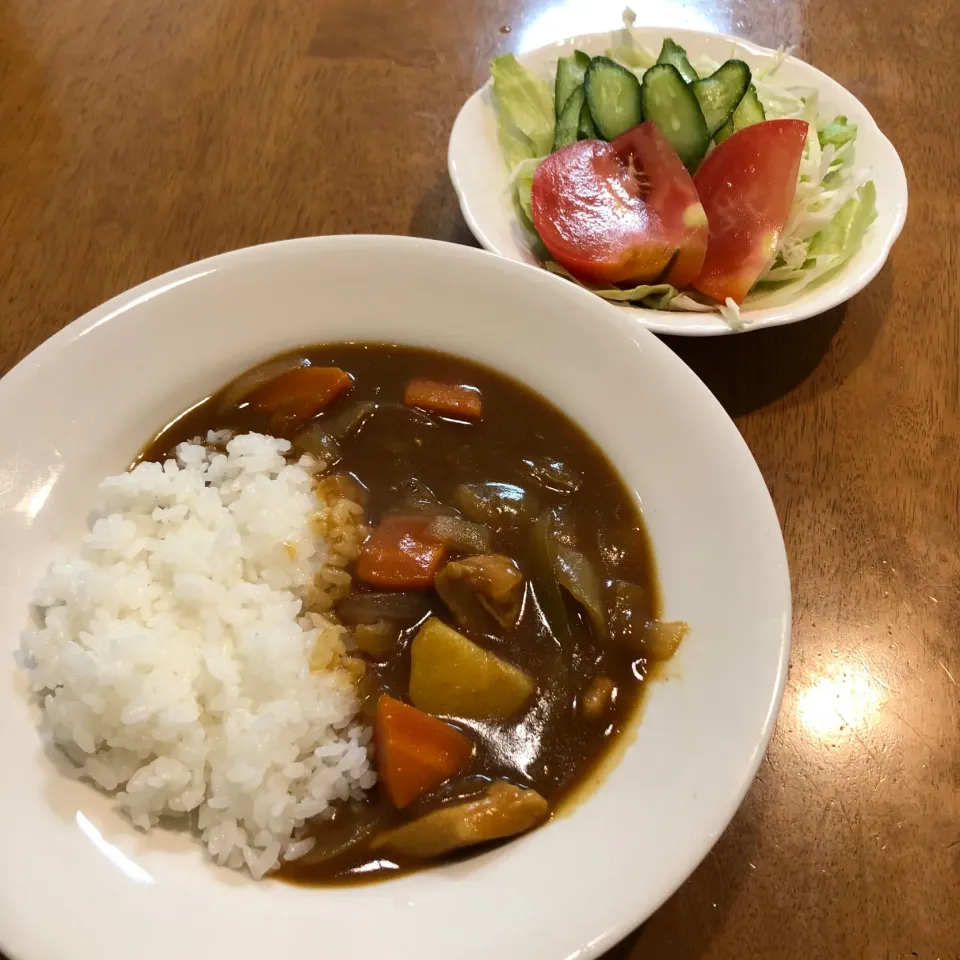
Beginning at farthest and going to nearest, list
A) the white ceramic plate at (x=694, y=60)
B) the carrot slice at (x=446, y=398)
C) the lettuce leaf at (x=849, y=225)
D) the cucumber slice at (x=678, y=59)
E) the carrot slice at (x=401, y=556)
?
1. the cucumber slice at (x=678, y=59)
2. the lettuce leaf at (x=849, y=225)
3. the white ceramic plate at (x=694, y=60)
4. the carrot slice at (x=446, y=398)
5. the carrot slice at (x=401, y=556)

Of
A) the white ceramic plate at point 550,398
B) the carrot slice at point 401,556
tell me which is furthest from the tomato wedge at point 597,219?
the carrot slice at point 401,556

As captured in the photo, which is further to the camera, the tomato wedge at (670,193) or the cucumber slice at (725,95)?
the cucumber slice at (725,95)

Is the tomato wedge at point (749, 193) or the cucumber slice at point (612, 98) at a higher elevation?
the cucumber slice at point (612, 98)

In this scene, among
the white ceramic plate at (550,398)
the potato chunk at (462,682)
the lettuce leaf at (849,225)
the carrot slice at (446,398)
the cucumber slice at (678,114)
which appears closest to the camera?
the white ceramic plate at (550,398)

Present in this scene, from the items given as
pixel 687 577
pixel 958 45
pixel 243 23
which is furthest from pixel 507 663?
pixel 958 45

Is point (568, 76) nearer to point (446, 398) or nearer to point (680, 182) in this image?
point (680, 182)

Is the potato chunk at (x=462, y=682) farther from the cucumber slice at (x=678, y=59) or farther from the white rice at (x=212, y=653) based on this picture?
the cucumber slice at (x=678, y=59)

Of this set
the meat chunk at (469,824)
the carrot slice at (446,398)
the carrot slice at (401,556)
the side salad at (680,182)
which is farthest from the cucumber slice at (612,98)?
Result: the meat chunk at (469,824)
